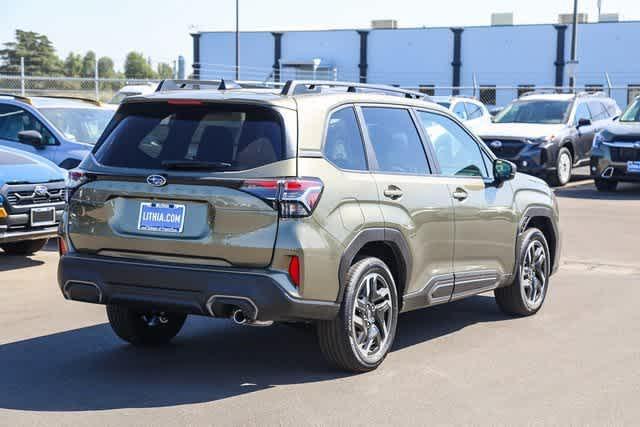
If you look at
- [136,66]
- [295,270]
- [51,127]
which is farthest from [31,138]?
[136,66]

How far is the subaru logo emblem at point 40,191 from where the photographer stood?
35.0 feet

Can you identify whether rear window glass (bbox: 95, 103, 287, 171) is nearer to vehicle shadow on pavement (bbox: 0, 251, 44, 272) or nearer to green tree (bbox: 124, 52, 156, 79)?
vehicle shadow on pavement (bbox: 0, 251, 44, 272)

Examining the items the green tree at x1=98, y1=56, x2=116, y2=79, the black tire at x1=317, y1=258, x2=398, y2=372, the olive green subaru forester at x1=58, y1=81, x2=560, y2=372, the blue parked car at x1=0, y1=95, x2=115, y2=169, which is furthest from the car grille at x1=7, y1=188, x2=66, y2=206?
the green tree at x1=98, y1=56, x2=116, y2=79

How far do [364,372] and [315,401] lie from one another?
27.8 inches

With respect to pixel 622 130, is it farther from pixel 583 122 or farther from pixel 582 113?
pixel 582 113

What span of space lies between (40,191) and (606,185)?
40.6 feet

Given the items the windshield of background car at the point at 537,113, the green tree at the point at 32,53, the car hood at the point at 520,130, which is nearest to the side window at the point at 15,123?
the car hood at the point at 520,130

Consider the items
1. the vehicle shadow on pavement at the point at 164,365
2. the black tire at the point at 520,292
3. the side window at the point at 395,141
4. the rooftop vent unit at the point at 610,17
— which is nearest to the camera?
the vehicle shadow on pavement at the point at 164,365

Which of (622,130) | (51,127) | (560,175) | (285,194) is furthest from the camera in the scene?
(560,175)

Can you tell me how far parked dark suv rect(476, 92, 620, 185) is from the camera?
67.4 feet

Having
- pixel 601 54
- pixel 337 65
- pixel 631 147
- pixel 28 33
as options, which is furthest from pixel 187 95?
pixel 28 33

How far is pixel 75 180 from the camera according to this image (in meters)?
6.38

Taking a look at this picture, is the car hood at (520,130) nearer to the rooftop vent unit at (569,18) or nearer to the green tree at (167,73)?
the green tree at (167,73)

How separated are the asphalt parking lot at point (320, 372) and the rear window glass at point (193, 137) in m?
1.32
